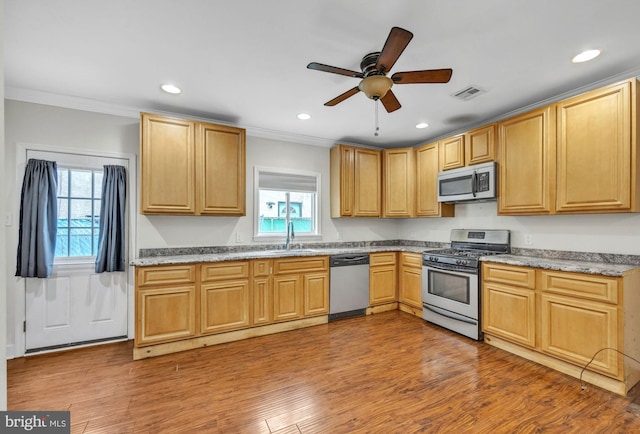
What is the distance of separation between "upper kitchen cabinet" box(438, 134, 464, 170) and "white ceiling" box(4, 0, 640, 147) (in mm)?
470

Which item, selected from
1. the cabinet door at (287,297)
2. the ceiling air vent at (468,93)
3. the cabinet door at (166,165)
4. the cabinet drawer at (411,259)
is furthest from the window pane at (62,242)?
the ceiling air vent at (468,93)

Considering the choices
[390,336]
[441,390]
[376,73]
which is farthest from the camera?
[390,336]

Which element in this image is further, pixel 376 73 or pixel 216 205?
pixel 216 205

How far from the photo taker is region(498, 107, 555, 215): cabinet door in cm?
293

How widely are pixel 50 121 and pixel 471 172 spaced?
4.61 meters

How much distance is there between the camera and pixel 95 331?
325cm

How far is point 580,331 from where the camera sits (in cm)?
251

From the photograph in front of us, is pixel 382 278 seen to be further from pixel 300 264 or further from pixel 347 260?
pixel 300 264

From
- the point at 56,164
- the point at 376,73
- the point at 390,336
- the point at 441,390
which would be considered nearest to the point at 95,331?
the point at 56,164

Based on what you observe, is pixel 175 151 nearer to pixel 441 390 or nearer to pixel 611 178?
pixel 441 390

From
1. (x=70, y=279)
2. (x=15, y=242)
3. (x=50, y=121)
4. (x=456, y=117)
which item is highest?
(x=456, y=117)

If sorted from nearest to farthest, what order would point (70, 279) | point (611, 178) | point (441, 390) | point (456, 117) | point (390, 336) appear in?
point (441, 390), point (611, 178), point (70, 279), point (390, 336), point (456, 117)

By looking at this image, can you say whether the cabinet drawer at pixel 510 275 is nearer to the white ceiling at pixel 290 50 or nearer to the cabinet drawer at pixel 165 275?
the white ceiling at pixel 290 50

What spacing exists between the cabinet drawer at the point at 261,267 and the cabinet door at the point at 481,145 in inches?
108
